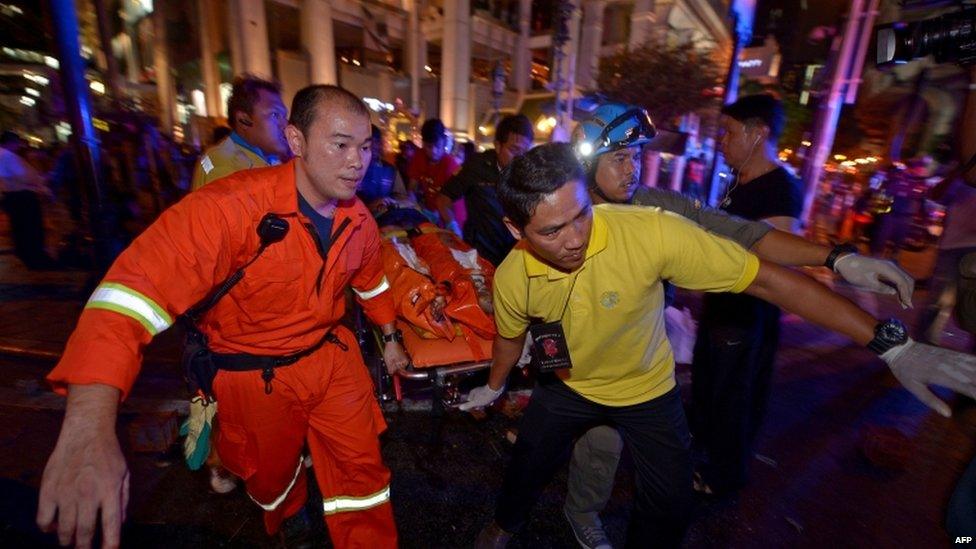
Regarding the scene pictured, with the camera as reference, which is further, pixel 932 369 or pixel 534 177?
pixel 534 177

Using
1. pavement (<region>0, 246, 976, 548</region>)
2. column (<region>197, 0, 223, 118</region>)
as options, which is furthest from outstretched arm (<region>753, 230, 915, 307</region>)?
column (<region>197, 0, 223, 118</region>)

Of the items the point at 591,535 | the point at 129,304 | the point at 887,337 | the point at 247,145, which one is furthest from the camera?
the point at 247,145

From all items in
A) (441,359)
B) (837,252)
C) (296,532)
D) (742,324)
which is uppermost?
(837,252)

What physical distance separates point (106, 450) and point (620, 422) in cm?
192

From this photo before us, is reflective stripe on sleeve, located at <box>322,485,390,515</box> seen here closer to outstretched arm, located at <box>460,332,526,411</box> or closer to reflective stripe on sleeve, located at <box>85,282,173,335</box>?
outstretched arm, located at <box>460,332,526,411</box>

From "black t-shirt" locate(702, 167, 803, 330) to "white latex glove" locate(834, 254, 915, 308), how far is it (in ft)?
3.01

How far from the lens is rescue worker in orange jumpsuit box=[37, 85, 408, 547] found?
1.23 metres

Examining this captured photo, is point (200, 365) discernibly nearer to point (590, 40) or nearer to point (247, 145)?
point (247, 145)

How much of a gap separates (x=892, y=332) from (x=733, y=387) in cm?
140

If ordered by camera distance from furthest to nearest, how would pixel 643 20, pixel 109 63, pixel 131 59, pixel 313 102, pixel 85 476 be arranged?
pixel 643 20 → pixel 131 59 → pixel 109 63 → pixel 313 102 → pixel 85 476

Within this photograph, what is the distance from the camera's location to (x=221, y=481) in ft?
9.28

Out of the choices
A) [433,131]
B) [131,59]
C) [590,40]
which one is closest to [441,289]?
[433,131]

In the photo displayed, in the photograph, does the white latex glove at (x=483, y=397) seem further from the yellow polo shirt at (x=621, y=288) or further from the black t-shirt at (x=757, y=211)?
the black t-shirt at (x=757, y=211)

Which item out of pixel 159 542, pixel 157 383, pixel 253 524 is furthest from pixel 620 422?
pixel 157 383
